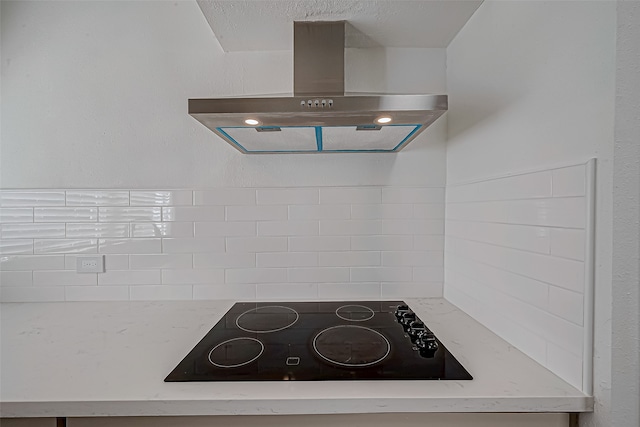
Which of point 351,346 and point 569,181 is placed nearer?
point 569,181

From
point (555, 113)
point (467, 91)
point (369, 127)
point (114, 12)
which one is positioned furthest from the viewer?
point (114, 12)

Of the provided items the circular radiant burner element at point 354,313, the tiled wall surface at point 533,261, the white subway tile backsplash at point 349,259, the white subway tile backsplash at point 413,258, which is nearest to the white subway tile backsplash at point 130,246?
the white subway tile backsplash at point 349,259

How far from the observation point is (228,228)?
1.46m

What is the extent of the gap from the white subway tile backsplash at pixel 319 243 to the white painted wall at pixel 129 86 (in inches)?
11.7

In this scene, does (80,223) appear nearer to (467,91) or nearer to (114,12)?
(114,12)

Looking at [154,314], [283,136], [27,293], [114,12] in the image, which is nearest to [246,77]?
[283,136]

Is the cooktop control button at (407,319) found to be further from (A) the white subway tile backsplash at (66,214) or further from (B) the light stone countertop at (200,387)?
(A) the white subway tile backsplash at (66,214)

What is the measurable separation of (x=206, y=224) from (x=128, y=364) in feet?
2.20

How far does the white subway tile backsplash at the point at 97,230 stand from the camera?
1.45 metres

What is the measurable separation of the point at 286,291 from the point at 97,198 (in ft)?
2.94

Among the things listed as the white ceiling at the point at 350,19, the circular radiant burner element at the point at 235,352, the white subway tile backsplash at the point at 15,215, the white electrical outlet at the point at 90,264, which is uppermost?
the white ceiling at the point at 350,19

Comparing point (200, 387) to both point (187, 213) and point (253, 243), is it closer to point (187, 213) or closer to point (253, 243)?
point (253, 243)

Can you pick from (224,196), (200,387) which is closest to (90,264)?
(224,196)

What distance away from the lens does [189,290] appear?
1462 millimetres
